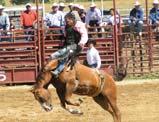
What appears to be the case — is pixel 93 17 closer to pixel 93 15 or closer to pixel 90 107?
pixel 93 15

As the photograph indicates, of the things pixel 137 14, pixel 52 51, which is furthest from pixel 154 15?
pixel 52 51

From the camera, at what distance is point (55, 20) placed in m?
17.9

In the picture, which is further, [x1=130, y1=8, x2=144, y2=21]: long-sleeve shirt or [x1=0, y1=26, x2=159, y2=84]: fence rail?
[x1=130, y1=8, x2=144, y2=21]: long-sleeve shirt

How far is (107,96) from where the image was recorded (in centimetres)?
1111

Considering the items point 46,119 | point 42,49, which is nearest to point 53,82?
point 46,119

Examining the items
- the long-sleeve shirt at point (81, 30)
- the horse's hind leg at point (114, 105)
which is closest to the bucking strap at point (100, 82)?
the horse's hind leg at point (114, 105)

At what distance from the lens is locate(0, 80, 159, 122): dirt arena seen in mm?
12570

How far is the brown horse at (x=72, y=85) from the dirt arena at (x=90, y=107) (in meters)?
1.43

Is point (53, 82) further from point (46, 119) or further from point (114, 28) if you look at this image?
point (114, 28)

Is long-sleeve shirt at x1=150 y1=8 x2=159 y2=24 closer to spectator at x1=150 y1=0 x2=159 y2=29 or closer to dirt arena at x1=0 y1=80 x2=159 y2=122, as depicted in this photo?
spectator at x1=150 y1=0 x2=159 y2=29

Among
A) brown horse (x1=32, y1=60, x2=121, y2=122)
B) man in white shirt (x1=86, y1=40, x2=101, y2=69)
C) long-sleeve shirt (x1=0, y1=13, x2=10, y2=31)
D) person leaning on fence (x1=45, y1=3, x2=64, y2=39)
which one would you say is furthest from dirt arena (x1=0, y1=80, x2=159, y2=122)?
person leaning on fence (x1=45, y1=3, x2=64, y2=39)

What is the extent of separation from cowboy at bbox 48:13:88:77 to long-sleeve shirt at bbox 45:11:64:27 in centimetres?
731

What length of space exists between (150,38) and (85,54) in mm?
2075

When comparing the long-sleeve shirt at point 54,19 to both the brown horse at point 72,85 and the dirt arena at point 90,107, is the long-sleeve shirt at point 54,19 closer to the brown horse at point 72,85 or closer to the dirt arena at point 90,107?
the dirt arena at point 90,107
